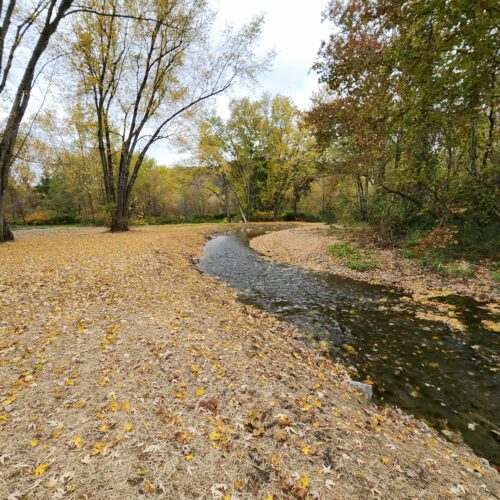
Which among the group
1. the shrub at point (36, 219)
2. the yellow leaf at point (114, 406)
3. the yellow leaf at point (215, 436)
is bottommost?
the yellow leaf at point (215, 436)

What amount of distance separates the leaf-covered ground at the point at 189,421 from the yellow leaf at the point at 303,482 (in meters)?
0.01

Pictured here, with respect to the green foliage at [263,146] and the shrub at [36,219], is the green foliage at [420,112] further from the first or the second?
the shrub at [36,219]

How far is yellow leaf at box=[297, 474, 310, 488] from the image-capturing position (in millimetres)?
2381

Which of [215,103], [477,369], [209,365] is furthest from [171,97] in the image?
[477,369]

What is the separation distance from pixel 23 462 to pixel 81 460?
0.49 metres

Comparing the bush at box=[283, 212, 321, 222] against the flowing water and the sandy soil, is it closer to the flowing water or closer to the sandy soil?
the sandy soil

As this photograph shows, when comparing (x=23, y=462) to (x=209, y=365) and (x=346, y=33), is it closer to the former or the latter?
(x=209, y=365)

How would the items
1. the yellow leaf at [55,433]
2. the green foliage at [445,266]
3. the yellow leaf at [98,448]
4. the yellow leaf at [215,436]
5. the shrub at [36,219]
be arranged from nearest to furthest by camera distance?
1. the yellow leaf at [98,448]
2. the yellow leaf at [55,433]
3. the yellow leaf at [215,436]
4. the green foliage at [445,266]
5. the shrub at [36,219]

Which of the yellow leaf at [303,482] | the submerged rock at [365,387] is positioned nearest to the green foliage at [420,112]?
the submerged rock at [365,387]

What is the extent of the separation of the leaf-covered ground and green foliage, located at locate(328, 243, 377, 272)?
6.58 m

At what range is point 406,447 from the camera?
118 inches

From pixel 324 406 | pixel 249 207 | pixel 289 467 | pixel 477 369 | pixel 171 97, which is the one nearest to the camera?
pixel 289 467

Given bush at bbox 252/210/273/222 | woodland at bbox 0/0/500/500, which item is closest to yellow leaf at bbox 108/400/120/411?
woodland at bbox 0/0/500/500

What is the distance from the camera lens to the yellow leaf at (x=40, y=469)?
2262mm
